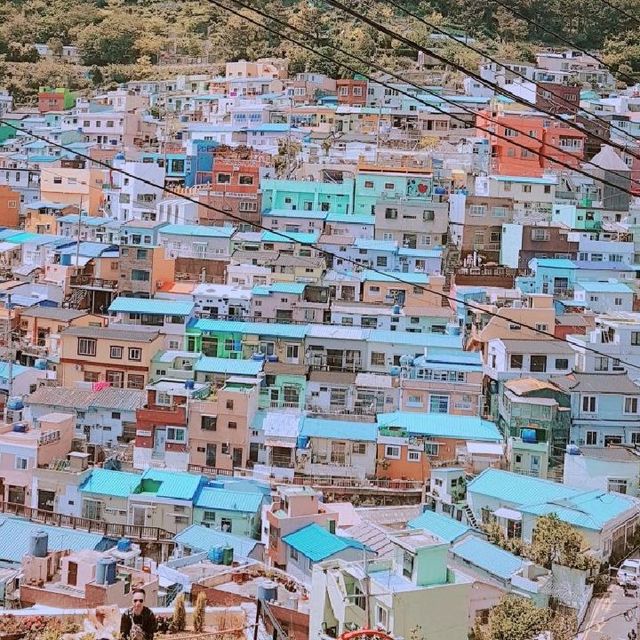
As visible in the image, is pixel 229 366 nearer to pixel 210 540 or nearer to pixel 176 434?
pixel 176 434

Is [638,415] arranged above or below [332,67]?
below

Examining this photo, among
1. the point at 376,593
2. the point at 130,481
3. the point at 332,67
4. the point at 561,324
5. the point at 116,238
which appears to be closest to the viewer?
the point at 376,593

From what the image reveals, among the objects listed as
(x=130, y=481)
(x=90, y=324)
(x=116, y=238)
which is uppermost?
(x=116, y=238)

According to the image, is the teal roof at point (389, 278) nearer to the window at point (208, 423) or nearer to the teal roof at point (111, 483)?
the window at point (208, 423)

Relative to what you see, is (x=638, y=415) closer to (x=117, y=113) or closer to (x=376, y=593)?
(x=376, y=593)

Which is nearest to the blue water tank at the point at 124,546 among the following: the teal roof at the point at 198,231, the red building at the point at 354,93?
the teal roof at the point at 198,231

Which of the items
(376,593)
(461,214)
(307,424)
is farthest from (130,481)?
(461,214)

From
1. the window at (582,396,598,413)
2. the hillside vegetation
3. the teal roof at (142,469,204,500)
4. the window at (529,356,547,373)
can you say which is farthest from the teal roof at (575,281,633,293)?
the hillside vegetation
